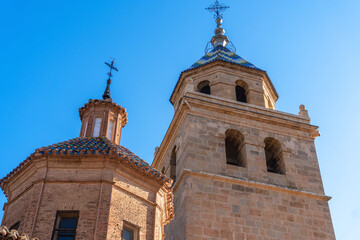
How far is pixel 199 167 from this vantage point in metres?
14.3

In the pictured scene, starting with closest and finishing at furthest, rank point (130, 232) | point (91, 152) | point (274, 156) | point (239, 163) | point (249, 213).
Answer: point (130, 232), point (91, 152), point (249, 213), point (239, 163), point (274, 156)

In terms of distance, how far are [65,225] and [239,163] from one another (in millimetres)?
8118

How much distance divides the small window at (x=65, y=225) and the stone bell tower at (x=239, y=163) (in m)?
4.53

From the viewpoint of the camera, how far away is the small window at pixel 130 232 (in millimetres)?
8969

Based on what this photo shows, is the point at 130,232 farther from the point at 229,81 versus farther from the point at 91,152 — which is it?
the point at 229,81

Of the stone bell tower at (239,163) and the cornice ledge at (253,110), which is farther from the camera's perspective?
the cornice ledge at (253,110)

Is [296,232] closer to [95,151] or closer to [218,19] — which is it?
[95,151]

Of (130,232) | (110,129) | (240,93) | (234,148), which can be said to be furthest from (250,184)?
(130,232)

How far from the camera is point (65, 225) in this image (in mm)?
8617

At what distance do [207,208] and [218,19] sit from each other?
1291cm

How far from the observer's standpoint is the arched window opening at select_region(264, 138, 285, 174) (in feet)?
51.6

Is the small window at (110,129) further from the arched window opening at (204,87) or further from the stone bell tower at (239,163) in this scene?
the arched window opening at (204,87)

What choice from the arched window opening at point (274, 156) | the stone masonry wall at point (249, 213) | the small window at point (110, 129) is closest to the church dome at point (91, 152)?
the small window at point (110, 129)

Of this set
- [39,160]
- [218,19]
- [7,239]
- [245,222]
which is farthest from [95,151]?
[218,19]
